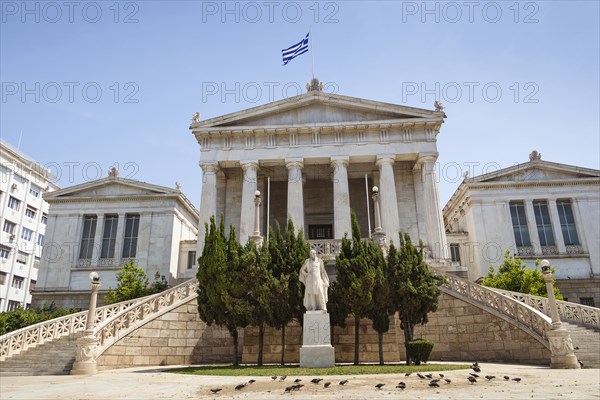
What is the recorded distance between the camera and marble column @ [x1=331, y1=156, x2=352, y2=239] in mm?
30562

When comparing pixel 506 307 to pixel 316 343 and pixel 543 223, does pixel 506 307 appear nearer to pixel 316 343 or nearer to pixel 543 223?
pixel 316 343

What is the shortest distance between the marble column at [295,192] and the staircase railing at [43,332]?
13086 millimetres

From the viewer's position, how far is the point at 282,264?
18.0 metres

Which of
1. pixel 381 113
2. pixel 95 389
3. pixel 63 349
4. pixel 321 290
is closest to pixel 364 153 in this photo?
pixel 381 113

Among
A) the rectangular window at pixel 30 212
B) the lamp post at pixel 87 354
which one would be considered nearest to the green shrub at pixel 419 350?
the lamp post at pixel 87 354

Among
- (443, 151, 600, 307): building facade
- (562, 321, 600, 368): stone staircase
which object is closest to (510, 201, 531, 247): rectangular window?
(443, 151, 600, 307): building facade

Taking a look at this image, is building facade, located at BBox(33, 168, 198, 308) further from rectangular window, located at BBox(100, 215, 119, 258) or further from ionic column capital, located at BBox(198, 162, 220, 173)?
ionic column capital, located at BBox(198, 162, 220, 173)

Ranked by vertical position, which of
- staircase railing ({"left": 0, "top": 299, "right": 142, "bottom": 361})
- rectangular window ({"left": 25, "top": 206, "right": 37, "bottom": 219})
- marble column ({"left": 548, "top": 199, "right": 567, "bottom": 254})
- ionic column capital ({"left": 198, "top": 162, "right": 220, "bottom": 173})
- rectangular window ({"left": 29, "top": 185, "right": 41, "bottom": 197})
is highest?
rectangular window ({"left": 29, "top": 185, "right": 41, "bottom": 197})

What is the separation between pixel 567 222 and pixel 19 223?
56671 mm

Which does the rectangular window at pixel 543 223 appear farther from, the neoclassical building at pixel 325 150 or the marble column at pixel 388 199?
the marble column at pixel 388 199

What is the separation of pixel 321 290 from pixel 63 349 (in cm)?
1131

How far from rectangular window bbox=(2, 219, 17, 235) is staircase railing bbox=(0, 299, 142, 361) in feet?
120

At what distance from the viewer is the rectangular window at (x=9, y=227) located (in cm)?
5042

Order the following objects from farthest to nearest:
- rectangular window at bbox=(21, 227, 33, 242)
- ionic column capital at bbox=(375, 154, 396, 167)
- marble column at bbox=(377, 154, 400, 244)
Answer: rectangular window at bbox=(21, 227, 33, 242), ionic column capital at bbox=(375, 154, 396, 167), marble column at bbox=(377, 154, 400, 244)
